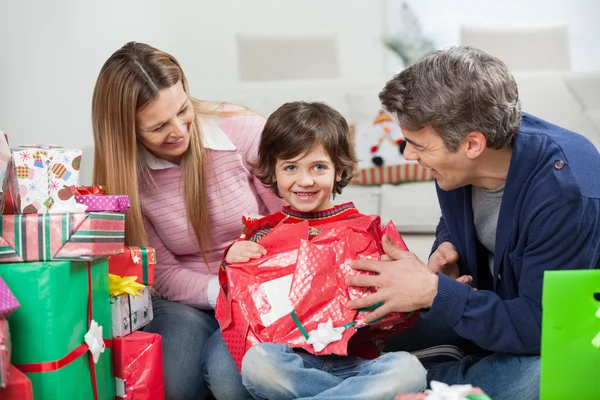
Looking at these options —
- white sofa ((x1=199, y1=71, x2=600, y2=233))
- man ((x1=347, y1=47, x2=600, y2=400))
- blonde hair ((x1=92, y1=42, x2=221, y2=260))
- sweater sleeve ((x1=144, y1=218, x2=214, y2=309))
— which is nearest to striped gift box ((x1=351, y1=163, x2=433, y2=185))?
white sofa ((x1=199, y1=71, x2=600, y2=233))

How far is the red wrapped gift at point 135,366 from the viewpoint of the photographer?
167 centimetres

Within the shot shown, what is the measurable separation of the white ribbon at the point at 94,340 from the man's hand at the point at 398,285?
58 centimetres

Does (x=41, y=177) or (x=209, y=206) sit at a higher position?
(x=41, y=177)

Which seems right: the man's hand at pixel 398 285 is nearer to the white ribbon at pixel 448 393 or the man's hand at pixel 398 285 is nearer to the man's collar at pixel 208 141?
the white ribbon at pixel 448 393

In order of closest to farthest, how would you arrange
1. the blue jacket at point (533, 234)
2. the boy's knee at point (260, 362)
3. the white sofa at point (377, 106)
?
the blue jacket at point (533, 234), the boy's knee at point (260, 362), the white sofa at point (377, 106)

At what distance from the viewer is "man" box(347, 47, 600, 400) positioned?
1.50 metres

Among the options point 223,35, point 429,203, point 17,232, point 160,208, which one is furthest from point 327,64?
point 17,232

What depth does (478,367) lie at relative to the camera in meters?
1.72

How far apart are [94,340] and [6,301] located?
273mm

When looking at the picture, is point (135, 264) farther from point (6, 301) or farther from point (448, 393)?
point (448, 393)

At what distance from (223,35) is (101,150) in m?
3.49

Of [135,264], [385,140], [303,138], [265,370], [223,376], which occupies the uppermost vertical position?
[303,138]

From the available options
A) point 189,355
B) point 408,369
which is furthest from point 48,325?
point 408,369

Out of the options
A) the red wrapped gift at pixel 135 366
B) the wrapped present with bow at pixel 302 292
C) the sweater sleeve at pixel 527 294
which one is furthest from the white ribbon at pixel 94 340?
the sweater sleeve at pixel 527 294
